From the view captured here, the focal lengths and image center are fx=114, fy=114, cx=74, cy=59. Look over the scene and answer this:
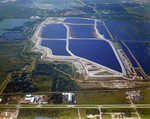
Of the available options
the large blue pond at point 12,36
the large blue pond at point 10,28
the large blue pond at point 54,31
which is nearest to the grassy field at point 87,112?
the large blue pond at point 54,31

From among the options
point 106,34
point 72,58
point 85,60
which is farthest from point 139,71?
point 106,34

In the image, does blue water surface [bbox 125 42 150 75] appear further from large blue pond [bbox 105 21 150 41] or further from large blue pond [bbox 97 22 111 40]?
large blue pond [bbox 97 22 111 40]

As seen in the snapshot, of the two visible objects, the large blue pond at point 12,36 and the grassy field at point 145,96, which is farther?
the large blue pond at point 12,36

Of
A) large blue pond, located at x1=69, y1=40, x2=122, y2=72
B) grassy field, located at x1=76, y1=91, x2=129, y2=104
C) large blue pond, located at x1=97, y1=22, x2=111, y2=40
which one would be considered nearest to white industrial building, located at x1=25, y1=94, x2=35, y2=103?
grassy field, located at x1=76, y1=91, x2=129, y2=104

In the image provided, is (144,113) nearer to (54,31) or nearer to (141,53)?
(141,53)

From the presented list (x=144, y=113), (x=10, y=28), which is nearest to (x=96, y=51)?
(x=144, y=113)

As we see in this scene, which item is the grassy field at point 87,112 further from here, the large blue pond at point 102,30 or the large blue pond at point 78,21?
the large blue pond at point 78,21
